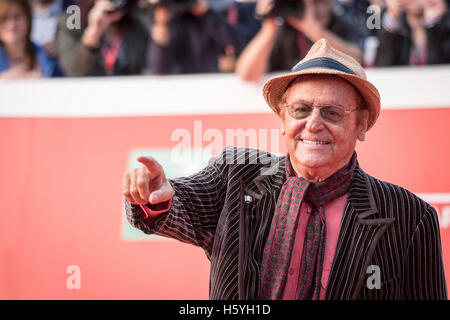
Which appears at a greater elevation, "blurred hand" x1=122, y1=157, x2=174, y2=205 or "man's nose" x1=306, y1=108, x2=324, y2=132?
"man's nose" x1=306, y1=108, x2=324, y2=132

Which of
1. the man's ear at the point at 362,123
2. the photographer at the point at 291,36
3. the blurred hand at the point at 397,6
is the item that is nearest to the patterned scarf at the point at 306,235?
the man's ear at the point at 362,123

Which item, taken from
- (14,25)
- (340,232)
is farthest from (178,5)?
(340,232)

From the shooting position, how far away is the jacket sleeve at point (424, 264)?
188 cm

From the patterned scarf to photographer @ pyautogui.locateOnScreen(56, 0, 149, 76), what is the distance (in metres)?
1.88

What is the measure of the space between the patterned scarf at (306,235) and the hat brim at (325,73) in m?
0.24

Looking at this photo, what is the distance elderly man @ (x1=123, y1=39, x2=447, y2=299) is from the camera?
1774mm

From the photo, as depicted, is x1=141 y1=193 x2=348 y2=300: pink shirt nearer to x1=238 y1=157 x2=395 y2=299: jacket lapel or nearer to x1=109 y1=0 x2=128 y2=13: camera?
x1=238 y1=157 x2=395 y2=299: jacket lapel

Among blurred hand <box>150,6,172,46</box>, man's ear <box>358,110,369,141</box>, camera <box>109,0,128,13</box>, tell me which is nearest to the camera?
man's ear <box>358,110,369,141</box>

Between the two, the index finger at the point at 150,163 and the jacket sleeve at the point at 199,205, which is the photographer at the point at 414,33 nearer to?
the jacket sleeve at the point at 199,205

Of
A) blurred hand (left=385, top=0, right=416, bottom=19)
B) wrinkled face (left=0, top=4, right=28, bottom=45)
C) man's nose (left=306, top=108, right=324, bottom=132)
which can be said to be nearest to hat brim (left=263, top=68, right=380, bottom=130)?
man's nose (left=306, top=108, right=324, bottom=132)

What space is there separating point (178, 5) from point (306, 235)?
6.99 ft

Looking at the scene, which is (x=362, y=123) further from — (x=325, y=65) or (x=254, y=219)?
(x=254, y=219)

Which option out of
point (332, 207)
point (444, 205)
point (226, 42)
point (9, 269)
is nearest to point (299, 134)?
point (332, 207)
